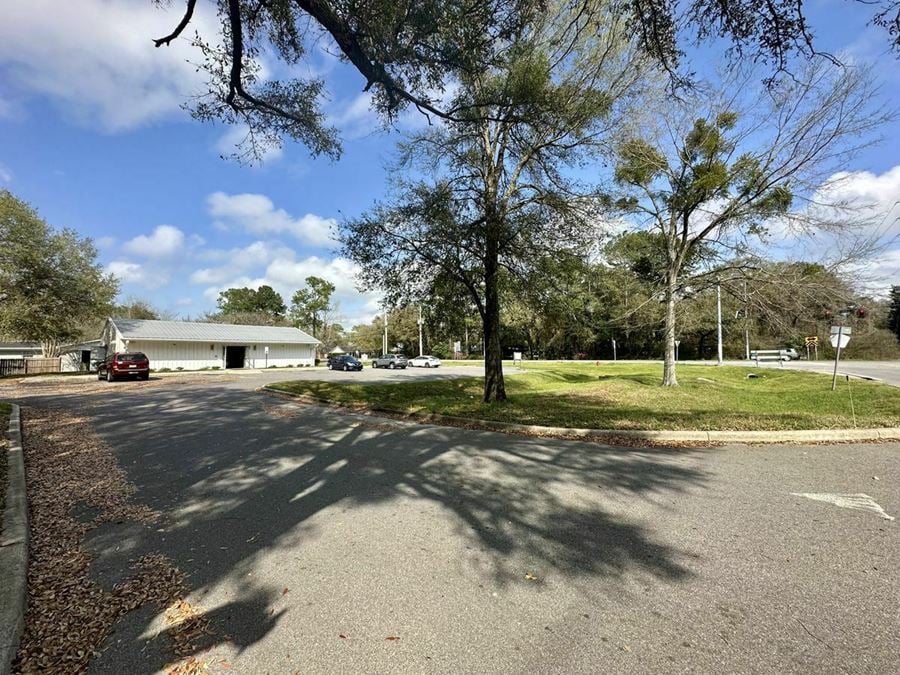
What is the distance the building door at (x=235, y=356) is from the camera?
132 ft

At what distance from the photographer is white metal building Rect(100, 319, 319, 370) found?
35.3 m

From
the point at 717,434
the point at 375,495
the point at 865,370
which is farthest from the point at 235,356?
the point at 865,370

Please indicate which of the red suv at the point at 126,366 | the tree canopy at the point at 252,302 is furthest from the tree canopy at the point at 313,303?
the red suv at the point at 126,366

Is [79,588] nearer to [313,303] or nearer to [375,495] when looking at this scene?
[375,495]

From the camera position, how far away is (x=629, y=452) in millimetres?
6691

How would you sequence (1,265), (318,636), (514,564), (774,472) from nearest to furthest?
(318,636), (514,564), (774,472), (1,265)

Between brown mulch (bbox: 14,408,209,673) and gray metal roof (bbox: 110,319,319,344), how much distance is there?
35.1 meters

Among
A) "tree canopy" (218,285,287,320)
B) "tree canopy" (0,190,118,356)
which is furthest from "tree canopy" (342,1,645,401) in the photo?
"tree canopy" (218,285,287,320)

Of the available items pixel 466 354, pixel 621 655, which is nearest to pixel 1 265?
pixel 621 655

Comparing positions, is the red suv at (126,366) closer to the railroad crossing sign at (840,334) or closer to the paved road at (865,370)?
the railroad crossing sign at (840,334)

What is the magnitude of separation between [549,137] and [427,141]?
356cm

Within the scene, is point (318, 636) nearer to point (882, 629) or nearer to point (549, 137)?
point (882, 629)

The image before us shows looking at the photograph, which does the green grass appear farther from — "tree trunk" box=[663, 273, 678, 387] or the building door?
the building door

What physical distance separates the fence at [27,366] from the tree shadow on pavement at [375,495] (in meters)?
37.5
